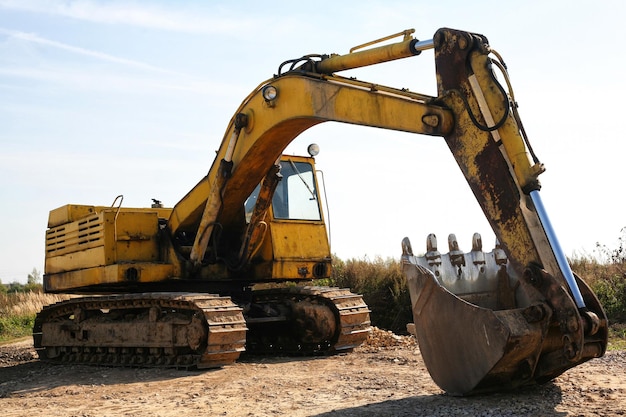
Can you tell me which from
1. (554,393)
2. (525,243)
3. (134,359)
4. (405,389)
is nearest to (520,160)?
(525,243)

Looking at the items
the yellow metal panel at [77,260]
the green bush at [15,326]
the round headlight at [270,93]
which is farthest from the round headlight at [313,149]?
the green bush at [15,326]

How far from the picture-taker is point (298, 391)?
26.1 ft

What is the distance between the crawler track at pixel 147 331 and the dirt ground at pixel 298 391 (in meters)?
0.26

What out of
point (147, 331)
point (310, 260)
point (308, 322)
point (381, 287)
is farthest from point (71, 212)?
point (381, 287)

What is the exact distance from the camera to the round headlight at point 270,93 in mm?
9789

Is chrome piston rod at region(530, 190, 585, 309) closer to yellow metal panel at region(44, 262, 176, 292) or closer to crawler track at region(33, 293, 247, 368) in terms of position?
crawler track at region(33, 293, 247, 368)

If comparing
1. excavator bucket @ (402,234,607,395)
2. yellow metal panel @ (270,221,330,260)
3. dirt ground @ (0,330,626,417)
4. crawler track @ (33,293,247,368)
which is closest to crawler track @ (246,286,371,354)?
dirt ground @ (0,330,626,417)

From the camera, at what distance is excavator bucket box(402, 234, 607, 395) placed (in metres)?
6.08

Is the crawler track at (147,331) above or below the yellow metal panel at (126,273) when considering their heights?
below

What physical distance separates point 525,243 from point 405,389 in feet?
6.69

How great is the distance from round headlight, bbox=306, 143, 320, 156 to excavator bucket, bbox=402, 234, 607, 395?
4763mm

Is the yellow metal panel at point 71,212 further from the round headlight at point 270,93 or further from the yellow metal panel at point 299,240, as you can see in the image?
the round headlight at point 270,93

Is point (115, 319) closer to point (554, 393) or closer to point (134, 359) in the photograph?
point (134, 359)

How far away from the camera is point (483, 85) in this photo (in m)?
6.94
